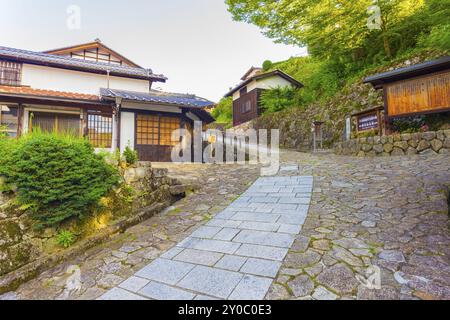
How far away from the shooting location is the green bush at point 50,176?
11.4 feet

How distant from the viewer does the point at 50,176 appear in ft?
11.8

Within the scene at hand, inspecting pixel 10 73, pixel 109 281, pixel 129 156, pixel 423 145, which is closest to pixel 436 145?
pixel 423 145

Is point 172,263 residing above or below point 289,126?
below

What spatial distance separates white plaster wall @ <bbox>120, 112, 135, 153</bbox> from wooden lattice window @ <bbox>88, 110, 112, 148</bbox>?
71 centimetres

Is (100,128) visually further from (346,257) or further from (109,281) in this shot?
(346,257)

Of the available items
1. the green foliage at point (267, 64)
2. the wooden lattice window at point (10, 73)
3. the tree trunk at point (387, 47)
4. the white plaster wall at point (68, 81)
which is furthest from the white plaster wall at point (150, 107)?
the green foliage at point (267, 64)

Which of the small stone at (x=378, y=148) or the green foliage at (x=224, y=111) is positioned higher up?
the green foliage at (x=224, y=111)

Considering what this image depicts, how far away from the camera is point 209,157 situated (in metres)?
14.3

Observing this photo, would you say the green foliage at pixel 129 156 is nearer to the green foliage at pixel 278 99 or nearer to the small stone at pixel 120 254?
the small stone at pixel 120 254

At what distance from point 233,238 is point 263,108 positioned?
21036 millimetres

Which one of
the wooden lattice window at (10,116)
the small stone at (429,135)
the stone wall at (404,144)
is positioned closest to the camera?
the stone wall at (404,144)

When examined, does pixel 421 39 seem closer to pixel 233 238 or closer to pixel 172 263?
pixel 233 238

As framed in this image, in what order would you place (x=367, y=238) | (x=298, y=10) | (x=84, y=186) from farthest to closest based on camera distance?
(x=298, y=10) < (x=84, y=186) < (x=367, y=238)

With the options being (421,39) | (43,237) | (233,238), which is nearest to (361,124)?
(421,39)
